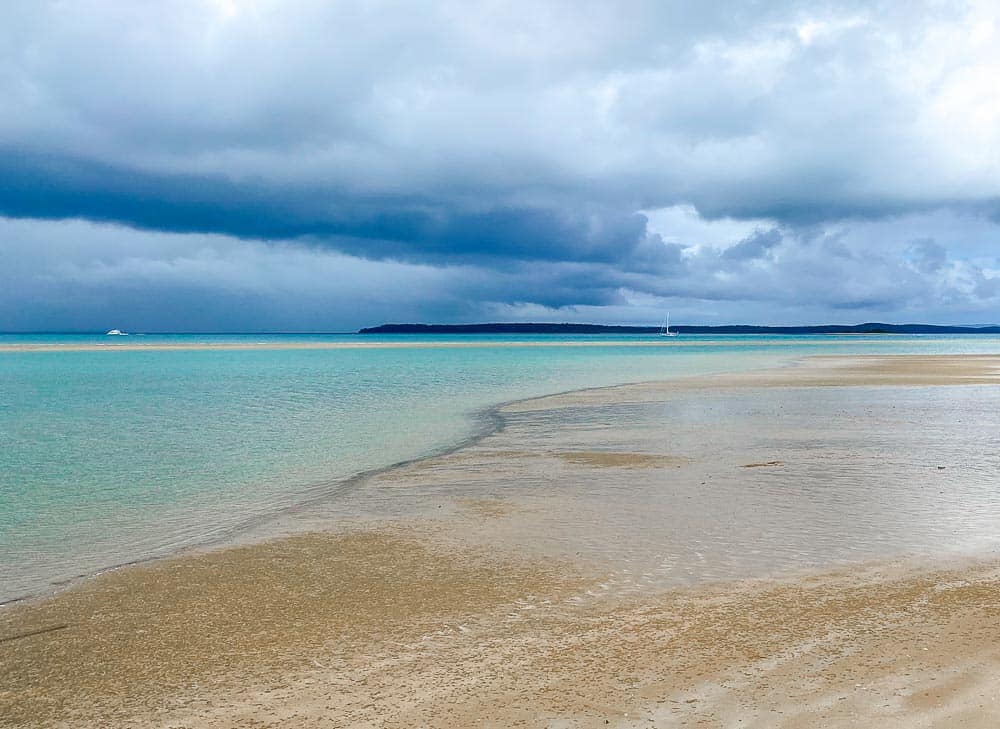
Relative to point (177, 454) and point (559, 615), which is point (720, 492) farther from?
point (177, 454)

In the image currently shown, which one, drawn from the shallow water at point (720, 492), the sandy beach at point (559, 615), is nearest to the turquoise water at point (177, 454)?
the sandy beach at point (559, 615)

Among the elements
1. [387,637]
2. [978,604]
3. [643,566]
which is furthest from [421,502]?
[978,604]

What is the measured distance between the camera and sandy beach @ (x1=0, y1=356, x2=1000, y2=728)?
553 centimetres

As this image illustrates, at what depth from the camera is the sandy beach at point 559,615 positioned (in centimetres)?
553

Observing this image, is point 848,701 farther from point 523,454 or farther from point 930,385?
point 930,385

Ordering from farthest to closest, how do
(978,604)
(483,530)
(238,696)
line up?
(483,530) → (978,604) → (238,696)

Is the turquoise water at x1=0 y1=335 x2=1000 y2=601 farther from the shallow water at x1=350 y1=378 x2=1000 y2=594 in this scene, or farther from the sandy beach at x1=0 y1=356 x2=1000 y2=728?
the shallow water at x1=350 y1=378 x2=1000 y2=594

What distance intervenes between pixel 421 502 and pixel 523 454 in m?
5.22

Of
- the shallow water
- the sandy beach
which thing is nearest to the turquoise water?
the sandy beach

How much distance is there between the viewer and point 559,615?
7324 millimetres

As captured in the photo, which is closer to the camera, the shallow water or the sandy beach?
the sandy beach

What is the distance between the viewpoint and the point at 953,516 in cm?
1095

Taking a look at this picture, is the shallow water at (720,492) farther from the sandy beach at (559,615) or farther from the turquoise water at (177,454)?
the turquoise water at (177,454)

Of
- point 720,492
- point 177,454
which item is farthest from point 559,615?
point 177,454
